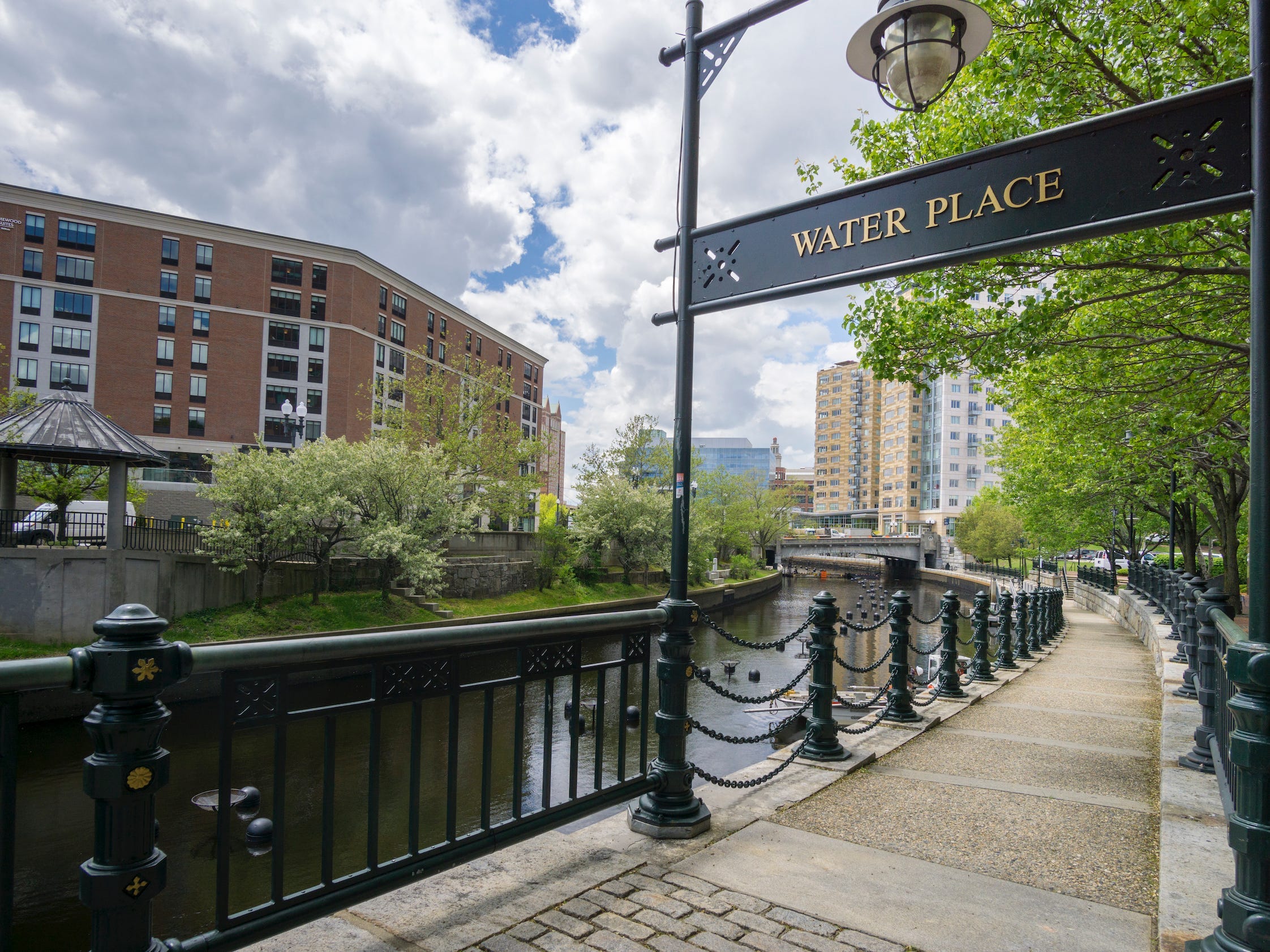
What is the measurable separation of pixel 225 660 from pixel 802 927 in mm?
2419

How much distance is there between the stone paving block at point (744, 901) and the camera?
10.5 ft

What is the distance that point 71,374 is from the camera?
4394cm

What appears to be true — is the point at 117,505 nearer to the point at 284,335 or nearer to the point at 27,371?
the point at 284,335

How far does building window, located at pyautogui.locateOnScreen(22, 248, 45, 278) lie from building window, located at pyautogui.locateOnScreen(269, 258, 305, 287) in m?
11.9

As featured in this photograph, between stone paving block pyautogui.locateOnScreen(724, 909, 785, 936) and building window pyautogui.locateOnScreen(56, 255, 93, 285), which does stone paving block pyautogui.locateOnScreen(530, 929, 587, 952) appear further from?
building window pyautogui.locateOnScreen(56, 255, 93, 285)

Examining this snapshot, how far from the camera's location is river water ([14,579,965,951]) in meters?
8.45

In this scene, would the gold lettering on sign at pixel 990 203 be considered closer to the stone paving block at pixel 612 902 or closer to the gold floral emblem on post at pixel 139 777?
the stone paving block at pixel 612 902

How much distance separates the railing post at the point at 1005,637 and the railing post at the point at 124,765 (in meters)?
12.4

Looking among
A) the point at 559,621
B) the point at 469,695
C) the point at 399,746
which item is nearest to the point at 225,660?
the point at 559,621

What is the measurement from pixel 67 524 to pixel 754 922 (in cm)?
2304

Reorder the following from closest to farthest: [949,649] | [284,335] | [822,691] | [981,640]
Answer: [822,691], [949,649], [981,640], [284,335]

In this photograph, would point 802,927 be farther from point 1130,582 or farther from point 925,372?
point 1130,582

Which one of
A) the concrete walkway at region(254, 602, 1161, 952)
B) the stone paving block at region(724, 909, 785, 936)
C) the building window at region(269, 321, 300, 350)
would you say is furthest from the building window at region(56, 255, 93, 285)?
the stone paving block at region(724, 909, 785, 936)

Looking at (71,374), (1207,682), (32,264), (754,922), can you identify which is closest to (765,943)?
(754,922)
